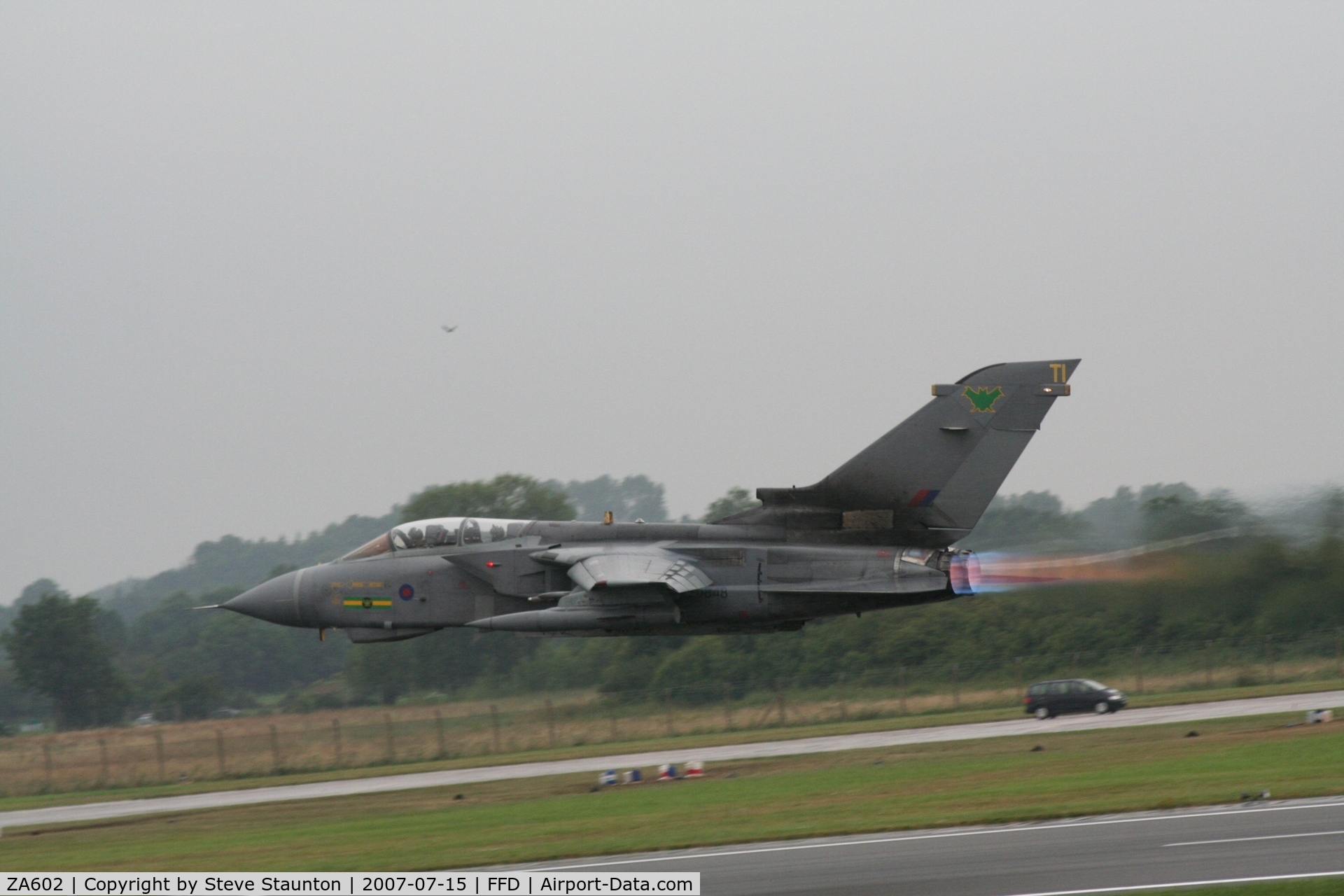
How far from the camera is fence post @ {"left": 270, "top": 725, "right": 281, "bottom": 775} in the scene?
38656 mm

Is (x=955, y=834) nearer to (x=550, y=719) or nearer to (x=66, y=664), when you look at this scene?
(x=550, y=719)

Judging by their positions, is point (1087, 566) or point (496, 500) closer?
point (1087, 566)

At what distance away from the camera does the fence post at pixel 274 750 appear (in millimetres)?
38656

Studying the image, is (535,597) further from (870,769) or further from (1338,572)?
(1338,572)

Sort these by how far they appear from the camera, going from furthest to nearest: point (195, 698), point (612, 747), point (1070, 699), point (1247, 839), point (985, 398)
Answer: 1. point (195, 698)
2. point (612, 747)
3. point (1070, 699)
4. point (985, 398)
5. point (1247, 839)

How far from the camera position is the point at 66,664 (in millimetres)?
55406

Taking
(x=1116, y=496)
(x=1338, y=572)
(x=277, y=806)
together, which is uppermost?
(x=1116, y=496)

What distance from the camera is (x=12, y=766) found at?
41.7 metres

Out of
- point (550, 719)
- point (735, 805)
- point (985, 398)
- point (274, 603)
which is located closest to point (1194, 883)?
point (985, 398)

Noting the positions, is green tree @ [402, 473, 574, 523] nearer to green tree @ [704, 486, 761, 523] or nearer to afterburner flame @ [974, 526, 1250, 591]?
green tree @ [704, 486, 761, 523]

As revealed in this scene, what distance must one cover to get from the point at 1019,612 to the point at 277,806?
75.4ft

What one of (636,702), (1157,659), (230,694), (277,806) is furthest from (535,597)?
(230,694)

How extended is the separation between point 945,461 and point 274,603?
481 inches

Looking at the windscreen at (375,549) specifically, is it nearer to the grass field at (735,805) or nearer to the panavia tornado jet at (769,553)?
the panavia tornado jet at (769,553)
